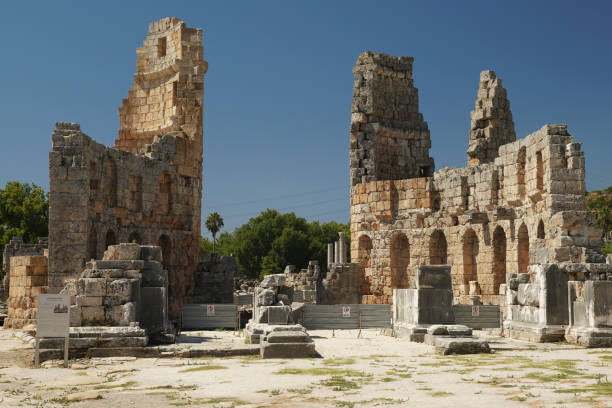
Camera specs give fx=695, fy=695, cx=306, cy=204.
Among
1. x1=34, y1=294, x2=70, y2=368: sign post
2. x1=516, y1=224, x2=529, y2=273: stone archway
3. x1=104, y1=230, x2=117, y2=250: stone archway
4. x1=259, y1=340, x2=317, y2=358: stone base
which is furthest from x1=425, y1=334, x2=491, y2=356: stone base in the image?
x1=104, y1=230, x2=117, y2=250: stone archway

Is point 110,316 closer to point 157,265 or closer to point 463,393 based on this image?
point 157,265

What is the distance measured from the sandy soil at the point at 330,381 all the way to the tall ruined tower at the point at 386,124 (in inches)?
552

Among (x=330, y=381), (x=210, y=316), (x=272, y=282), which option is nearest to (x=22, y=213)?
(x=210, y=316)

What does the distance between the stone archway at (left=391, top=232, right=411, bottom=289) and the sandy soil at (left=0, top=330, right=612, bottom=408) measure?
11535 millimetres

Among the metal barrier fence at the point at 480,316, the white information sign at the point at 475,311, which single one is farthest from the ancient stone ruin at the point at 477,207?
the white information sign at the point at 475,311

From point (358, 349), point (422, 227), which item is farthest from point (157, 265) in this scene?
point (422, 227)

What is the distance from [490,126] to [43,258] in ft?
52.6

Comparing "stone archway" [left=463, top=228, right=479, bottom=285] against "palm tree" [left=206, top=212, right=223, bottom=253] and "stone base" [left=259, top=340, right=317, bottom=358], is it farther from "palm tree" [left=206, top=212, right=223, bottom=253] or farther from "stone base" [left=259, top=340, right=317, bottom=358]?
"palm tree" [left=206, top=212, right=223, bottom=253]

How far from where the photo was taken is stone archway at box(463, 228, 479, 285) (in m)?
22.7

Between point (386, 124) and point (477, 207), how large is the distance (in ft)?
18.6

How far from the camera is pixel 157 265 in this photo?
47.0 ft

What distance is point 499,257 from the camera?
2202 cm

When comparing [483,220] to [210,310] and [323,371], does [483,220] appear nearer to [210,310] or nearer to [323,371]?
[210,310]

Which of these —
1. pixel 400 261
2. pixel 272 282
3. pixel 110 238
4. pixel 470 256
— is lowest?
pixel 272 282
